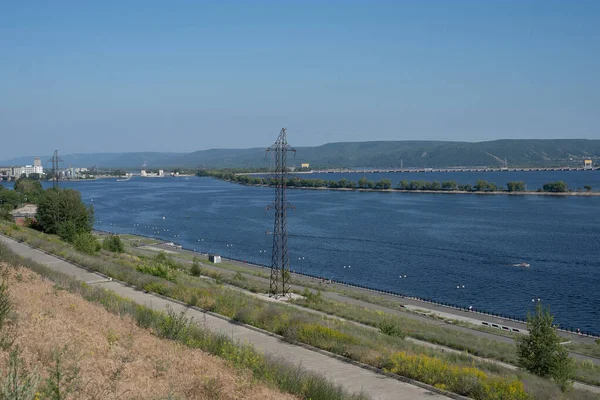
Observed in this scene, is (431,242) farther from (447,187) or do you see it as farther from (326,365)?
(447,187)

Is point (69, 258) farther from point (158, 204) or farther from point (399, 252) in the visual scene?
point (158, 204)

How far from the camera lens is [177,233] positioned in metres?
46.8

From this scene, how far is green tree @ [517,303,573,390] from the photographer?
1042 centimetres

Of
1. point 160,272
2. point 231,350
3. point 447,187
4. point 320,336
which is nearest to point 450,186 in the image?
point 447,187

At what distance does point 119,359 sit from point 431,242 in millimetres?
36427

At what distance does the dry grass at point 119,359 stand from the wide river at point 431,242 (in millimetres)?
19504

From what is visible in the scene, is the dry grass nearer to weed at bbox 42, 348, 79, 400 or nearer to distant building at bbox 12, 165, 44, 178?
weed at bbox 42, 348, 79, 400

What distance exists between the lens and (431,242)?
40.4 metres

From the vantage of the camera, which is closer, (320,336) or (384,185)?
(320,336)

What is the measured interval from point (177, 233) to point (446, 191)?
56189mm

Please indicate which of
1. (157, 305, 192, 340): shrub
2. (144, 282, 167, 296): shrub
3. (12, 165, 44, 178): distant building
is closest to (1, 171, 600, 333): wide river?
(144, 282, 167, 296): shrub

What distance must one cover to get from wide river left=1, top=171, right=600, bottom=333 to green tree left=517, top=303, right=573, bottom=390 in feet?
38.7

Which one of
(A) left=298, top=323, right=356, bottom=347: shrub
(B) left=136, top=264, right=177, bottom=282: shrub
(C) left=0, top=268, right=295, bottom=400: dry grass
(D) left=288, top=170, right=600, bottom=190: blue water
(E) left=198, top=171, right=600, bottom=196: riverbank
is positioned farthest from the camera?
(D) left=288, top=170, right=600, bottom=190: blue water

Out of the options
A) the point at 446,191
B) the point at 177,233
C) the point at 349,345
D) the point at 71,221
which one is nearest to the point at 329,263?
A: the point at 71,221
